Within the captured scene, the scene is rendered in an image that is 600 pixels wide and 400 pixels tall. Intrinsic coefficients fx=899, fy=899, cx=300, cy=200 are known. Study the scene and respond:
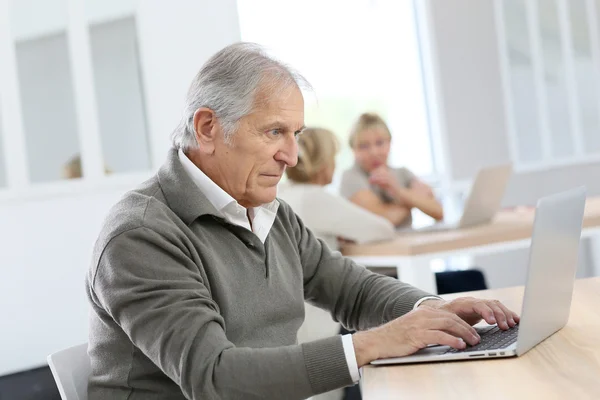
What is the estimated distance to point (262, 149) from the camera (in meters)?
1.70

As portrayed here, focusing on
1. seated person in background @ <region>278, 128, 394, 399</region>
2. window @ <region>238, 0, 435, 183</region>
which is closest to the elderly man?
seated person in background @ <region>278, 128, 394, 399</region>

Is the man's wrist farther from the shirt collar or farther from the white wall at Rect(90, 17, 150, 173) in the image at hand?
the white wall at Rect(90, 17, 150, 173)

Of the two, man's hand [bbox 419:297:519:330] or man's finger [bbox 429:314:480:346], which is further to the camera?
man's hand [bbox 419:297:519:330]

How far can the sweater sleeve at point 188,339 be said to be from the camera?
4.47 ft

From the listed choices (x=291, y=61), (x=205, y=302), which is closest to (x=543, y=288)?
(x=205, y=302)

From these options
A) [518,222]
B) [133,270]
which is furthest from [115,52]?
[133,270]

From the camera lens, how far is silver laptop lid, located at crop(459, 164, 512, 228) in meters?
3.57

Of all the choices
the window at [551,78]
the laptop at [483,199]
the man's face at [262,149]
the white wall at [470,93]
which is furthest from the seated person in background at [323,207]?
the window at [551,78]

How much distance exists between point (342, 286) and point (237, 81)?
1.74 feet

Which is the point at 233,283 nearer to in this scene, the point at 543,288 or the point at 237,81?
the point at 237,81

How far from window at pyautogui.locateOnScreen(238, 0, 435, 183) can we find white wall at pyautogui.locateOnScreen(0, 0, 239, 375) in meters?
1.27

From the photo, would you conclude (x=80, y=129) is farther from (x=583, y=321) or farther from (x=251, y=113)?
(x=583, y=321)

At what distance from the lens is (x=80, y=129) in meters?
3.68

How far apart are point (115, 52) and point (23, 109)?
45 centimetres
